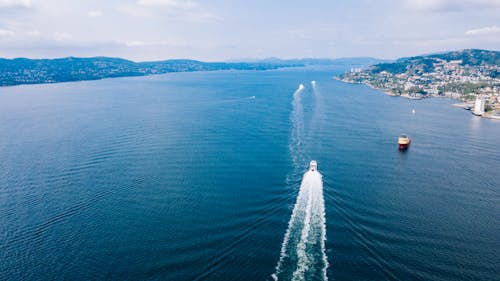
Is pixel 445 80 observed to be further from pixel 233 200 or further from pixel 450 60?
pixel 233 200

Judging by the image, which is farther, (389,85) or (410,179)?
(389,85)

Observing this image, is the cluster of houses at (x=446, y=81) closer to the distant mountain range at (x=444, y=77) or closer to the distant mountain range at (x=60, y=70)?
the distant mountain range at (x=444, y=77)

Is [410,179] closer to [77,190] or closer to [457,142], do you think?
[457,142]

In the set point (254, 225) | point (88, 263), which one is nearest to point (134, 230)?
point (88, 263)

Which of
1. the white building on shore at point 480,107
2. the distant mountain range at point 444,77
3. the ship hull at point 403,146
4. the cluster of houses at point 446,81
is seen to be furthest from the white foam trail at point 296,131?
the distant mountain range at point 444,77

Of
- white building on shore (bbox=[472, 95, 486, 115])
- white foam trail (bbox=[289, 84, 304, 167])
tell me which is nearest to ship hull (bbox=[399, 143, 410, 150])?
white foam trail (bbox=[289, 84, 304, 167])
